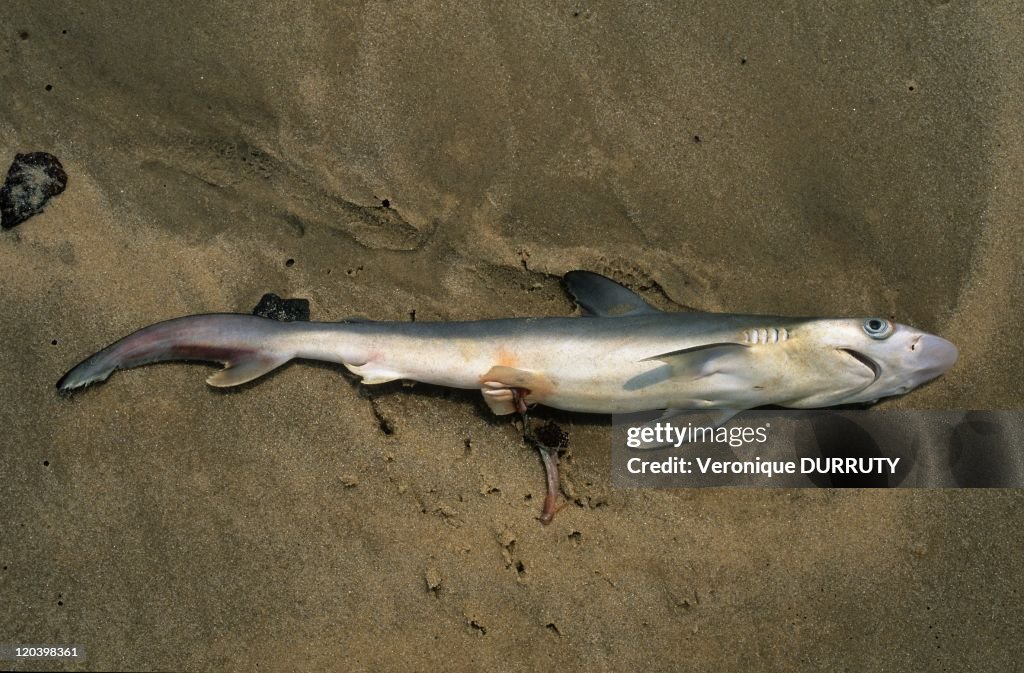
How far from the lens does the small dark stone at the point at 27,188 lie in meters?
3.86

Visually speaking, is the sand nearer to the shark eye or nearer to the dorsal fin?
the dorsal fin

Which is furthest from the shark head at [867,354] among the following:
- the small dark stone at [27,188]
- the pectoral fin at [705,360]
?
the small dark stone at [27,188]

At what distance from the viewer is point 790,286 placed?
Result: 3918 mm

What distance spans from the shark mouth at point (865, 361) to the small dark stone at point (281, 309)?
3.09 m

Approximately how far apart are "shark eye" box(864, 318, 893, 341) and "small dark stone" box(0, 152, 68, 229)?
4724 millimetres

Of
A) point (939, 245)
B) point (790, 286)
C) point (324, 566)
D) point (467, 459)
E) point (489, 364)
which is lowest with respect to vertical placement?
point (324, 566)

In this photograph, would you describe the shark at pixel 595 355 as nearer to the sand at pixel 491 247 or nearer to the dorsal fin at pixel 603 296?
Answer: the dorsal fin at pixel 603 296

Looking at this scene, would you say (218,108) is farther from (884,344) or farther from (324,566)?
(884,344)

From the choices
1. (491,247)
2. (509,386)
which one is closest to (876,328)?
(509,386)

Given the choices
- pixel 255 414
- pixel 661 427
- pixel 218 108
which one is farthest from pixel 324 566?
pixel 218 108

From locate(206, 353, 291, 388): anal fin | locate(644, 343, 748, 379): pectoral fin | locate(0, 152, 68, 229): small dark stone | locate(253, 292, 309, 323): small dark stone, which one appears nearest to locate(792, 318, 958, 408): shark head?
locate(644, 343, 748, 379): pectoral fin

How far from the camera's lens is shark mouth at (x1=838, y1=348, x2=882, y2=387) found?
3528 mm

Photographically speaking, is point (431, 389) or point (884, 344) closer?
point (884, 344)

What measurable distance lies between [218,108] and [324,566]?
2817 millimetres
